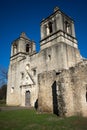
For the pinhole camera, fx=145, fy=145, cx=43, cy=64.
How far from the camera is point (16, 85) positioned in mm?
23297

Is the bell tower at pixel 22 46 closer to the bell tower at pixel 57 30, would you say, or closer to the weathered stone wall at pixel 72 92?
the bell tower at pixel 57 30

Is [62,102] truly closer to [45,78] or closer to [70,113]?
[70,113]

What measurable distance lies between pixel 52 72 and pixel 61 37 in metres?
7.00

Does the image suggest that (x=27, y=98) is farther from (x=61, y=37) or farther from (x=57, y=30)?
(x=57, y=30)

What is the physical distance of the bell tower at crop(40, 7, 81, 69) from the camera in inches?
703

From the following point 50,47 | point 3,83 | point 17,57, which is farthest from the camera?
point 3,83

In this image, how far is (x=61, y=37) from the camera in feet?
61.9

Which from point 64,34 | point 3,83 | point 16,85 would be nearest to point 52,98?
point 64,34

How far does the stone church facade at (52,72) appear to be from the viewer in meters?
11.0

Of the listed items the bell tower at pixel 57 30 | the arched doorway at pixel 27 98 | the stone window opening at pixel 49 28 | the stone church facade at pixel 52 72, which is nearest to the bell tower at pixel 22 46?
the stone church facade at pixel 52 72

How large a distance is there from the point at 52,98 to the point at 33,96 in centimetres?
731

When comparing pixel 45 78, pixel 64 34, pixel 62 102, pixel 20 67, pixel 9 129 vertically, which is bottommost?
pixel 9 129

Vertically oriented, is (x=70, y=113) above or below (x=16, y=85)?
below

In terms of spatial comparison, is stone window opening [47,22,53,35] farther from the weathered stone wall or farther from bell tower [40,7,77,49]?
the weathered stone wall
